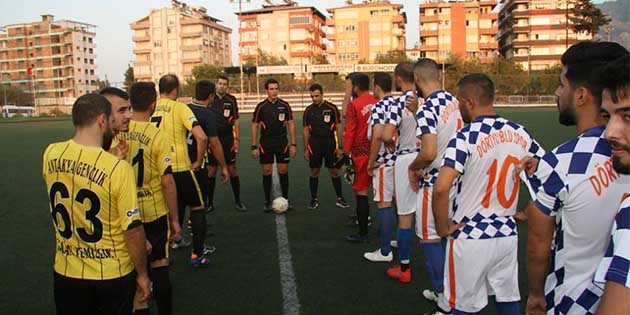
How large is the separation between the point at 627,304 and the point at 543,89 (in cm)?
5367

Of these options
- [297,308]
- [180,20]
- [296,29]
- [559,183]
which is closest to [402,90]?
[297,308]

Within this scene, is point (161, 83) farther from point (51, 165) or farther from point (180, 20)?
point (180, 20)

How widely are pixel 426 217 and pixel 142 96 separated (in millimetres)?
2615

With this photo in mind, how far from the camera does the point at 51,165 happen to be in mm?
2680

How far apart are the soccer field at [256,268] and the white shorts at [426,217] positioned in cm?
68

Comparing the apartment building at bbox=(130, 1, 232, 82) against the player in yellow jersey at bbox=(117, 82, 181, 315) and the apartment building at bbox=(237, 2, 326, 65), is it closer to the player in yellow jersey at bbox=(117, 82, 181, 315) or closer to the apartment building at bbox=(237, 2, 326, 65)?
the apartment building at bbox=(237, 2, 326, 65)

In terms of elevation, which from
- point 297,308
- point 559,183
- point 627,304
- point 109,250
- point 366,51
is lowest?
point 297,308

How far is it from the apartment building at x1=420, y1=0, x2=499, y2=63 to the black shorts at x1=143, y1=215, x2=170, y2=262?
87.1 metres

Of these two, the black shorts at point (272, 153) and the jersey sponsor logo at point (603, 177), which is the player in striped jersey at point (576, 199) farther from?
the black shorts at point (272, 153)

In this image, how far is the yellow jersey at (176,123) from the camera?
5.12m

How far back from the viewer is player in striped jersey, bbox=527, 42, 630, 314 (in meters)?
1.96

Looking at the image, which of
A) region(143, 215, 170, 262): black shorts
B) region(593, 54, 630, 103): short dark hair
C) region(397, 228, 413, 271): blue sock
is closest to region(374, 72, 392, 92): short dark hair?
region(397, 228, 413, 271): blue sock

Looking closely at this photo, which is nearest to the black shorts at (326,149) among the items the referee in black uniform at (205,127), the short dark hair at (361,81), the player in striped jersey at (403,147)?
the short dark hair at (361,81)

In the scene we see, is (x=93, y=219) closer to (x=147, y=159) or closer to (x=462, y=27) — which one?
(x=147, y=159)
